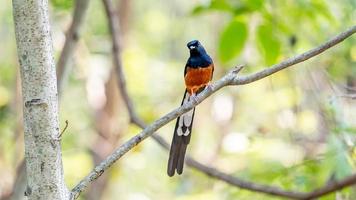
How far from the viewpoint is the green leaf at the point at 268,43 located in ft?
7.60

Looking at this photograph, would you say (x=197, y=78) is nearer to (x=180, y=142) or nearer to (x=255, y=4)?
(x=180, y=142)

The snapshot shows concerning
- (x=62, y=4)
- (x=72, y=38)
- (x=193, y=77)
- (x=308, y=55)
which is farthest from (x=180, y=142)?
(x=62, y=4)

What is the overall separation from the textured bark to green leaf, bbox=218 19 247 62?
1048mm

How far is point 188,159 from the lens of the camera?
245 cm

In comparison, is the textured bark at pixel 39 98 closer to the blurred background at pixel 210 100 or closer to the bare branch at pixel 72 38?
the blurred background at pixel 210 100

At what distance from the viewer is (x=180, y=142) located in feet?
5.60

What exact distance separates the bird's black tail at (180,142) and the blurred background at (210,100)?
1.53ft

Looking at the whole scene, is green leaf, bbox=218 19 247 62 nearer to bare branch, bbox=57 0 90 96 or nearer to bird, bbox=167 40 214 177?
bare branch, bbox=57 0 90 96

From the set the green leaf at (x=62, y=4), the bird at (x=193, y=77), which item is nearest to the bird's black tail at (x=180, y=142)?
the bird at (x=193, y=77)

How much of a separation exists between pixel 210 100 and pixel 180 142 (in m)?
3.62

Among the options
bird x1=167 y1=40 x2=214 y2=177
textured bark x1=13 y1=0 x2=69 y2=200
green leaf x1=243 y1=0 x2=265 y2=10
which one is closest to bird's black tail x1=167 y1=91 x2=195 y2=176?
bird x1=167 y1=40 x2=214 y2=177

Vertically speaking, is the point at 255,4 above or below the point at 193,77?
below

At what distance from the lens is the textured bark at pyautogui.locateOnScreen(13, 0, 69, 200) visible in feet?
4.39

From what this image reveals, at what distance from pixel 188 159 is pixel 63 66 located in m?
0.57
